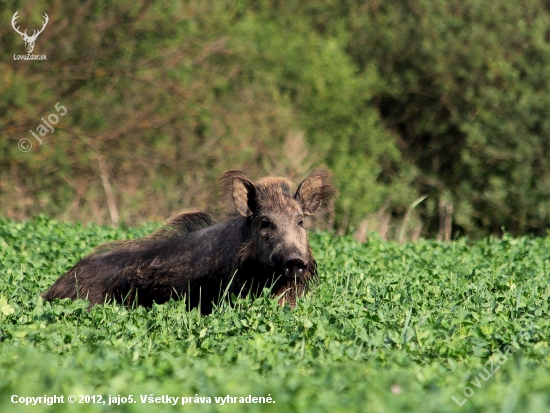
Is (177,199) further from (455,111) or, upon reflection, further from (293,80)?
(455,111)

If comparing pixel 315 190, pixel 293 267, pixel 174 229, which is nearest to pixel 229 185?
pixel 315 190

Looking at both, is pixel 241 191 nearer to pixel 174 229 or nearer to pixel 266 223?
pixel 266 223

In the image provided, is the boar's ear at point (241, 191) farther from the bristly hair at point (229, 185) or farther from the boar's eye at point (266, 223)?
the boar's eye at point (266, 223)

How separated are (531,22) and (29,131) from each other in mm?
14931

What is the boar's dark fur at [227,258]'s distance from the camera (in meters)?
8.07

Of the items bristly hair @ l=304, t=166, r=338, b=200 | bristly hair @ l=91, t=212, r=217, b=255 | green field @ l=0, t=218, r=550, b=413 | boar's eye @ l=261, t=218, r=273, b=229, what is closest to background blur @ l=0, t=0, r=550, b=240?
bristly hair @ l=91, t=212, r=217, b=255

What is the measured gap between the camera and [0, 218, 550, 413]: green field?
4.01m

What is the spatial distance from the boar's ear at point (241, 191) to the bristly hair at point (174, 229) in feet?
2.69

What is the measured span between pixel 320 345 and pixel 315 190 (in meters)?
3.26

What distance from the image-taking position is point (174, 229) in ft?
30.1

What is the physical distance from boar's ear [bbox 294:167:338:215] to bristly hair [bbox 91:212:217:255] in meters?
1.08

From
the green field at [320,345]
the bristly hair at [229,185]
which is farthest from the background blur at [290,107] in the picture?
the green field at [320,345]

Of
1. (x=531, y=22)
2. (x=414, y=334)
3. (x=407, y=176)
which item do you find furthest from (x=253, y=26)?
(x=414, y=334)

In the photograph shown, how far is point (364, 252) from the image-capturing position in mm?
10250
